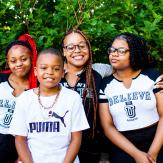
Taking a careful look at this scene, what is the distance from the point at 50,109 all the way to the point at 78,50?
0.81 metres

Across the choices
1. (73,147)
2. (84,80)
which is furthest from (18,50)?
(73,147)

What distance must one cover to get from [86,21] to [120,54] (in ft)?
2.10

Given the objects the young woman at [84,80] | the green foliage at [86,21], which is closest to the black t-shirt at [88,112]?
the young woman at [84,80]

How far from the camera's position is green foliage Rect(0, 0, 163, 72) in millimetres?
4691

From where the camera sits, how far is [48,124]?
3.82 m

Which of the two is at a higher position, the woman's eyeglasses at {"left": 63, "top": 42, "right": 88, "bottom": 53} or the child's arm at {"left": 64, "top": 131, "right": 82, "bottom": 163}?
the woman's eyeglasses at {"left": 63, "top": 42, "right": 88, "bottom": 53}

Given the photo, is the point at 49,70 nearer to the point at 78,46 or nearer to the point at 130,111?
the point at 78,46

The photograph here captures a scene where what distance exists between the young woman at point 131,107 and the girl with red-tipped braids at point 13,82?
82cm

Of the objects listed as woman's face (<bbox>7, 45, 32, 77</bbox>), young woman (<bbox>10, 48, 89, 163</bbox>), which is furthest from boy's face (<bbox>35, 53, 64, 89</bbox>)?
woman's face (<bbox>7, 45, 32, 77</bbox>)

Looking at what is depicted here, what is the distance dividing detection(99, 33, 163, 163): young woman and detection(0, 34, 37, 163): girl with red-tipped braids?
0.82 metres

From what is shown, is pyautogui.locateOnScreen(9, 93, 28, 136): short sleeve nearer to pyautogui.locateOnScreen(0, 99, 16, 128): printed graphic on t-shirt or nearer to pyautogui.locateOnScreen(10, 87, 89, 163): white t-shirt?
pyautogui.locateOnScreen(10, 87, 89, 163): white t-shirt

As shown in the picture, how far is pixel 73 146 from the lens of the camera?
384 cm

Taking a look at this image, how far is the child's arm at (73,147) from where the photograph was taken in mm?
3801

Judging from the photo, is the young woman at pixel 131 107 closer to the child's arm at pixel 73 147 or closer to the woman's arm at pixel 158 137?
the woman's arm at pixel 158 137
